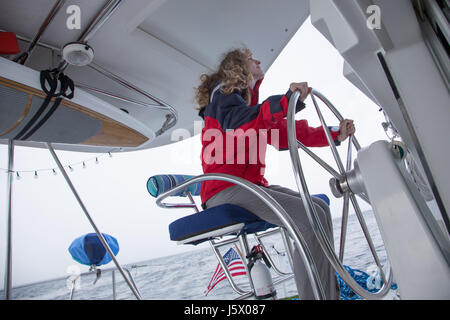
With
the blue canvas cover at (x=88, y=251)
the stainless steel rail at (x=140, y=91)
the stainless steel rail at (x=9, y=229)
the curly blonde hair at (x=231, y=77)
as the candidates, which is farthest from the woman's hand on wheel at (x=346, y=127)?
the blue canvas cover at (x=88, y=251)

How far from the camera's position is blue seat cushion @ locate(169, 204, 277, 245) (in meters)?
0.90

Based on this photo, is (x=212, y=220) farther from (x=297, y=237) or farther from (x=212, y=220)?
(x=297, y=237)

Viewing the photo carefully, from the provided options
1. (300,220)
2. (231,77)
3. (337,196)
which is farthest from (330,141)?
(231,77)

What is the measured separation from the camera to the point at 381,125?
0.89 meters

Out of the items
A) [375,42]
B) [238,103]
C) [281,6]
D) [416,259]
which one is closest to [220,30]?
[281,6]

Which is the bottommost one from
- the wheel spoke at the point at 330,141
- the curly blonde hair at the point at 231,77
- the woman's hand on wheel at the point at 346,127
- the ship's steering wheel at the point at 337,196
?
the ship's steering wheel at the point at 337,196

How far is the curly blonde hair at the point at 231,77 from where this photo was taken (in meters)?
1.18

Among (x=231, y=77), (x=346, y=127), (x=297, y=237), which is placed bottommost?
(x=297, y=237)

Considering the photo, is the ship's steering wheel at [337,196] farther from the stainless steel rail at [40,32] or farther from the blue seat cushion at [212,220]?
the stainless steel rail at [40,32]

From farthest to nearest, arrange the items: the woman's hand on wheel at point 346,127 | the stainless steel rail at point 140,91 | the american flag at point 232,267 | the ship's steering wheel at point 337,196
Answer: the american flag at point 232,267 → the stainless steel rail at point 140,91 → the woman's hand on wheel at point 346,127 → the ship's steering wheel at point 337,196

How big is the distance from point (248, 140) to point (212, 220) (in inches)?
12.7

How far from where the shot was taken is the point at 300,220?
3.00 ft

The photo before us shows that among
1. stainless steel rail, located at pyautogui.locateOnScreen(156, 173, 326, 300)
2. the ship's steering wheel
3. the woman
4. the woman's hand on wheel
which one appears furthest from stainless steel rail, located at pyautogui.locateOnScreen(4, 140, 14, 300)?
the woman's hand on wheel

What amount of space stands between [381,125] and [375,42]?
61 cm
